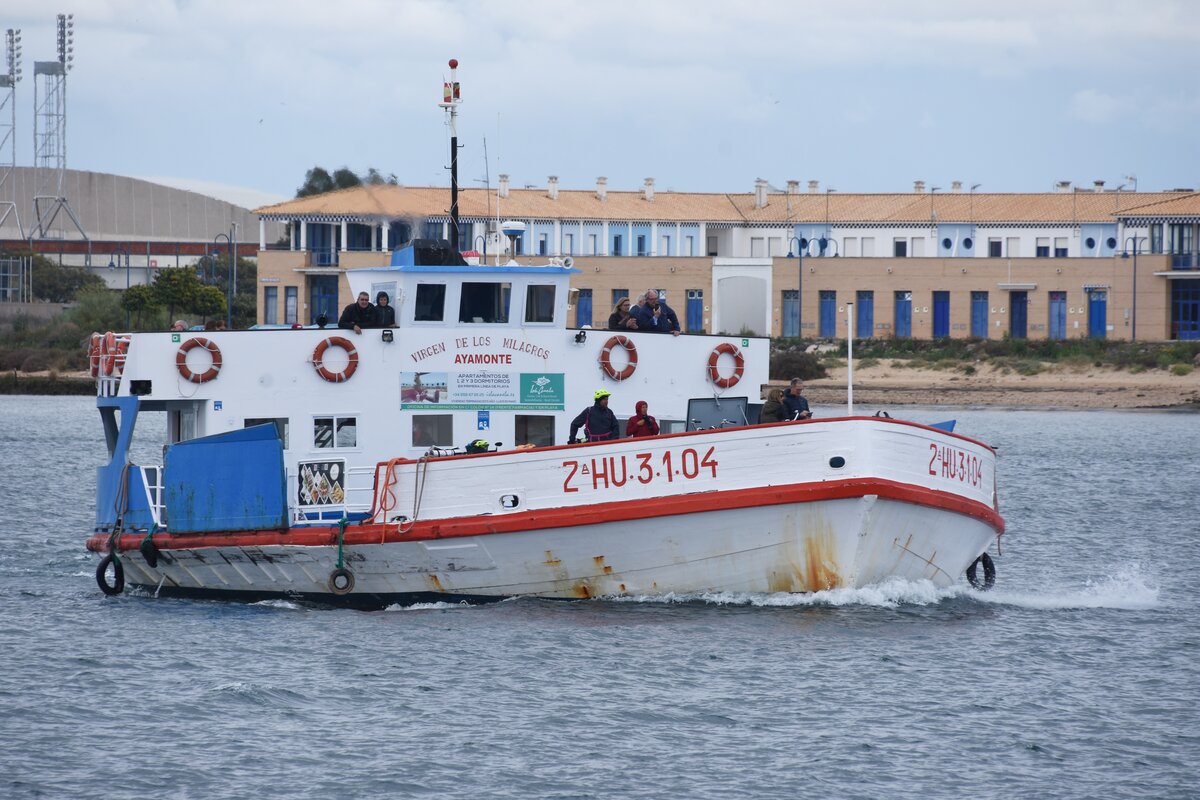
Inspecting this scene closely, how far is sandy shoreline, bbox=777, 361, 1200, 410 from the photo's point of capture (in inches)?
2746

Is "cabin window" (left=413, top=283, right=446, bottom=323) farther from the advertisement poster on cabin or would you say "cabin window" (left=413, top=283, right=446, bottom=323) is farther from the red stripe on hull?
the red stripe on hull

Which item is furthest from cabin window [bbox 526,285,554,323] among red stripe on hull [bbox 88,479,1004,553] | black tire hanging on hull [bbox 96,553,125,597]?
black tire hanging on hull [bbox 96,553,125,597]

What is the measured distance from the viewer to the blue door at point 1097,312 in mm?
78250

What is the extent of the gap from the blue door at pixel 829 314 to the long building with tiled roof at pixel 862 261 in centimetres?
7

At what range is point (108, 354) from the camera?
20.6 m

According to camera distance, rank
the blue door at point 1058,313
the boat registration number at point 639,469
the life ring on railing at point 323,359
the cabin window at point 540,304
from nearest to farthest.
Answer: the boat registration number at point 639,469 < the life ring on railing at point 323,359 < the cabin window at point 540,304 < the blue door at point 1058,313

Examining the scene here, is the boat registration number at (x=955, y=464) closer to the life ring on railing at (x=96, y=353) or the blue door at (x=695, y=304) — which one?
the life ring on railing at (x=96, y=353)

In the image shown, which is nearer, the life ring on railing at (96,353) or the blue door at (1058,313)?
the life ring on railing at (96,353)

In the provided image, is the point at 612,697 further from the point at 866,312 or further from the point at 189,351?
the point at 866,312

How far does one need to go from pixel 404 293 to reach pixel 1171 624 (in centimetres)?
1013

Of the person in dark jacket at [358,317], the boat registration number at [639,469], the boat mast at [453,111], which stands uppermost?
the boat mast at [453,111]

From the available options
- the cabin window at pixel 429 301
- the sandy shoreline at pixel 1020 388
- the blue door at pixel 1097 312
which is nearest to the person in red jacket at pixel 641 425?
the cabin window at pixel 429 301

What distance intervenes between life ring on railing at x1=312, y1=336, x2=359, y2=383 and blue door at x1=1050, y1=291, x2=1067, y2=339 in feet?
208

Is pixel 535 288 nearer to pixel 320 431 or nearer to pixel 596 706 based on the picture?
Result: pixel 320 431
